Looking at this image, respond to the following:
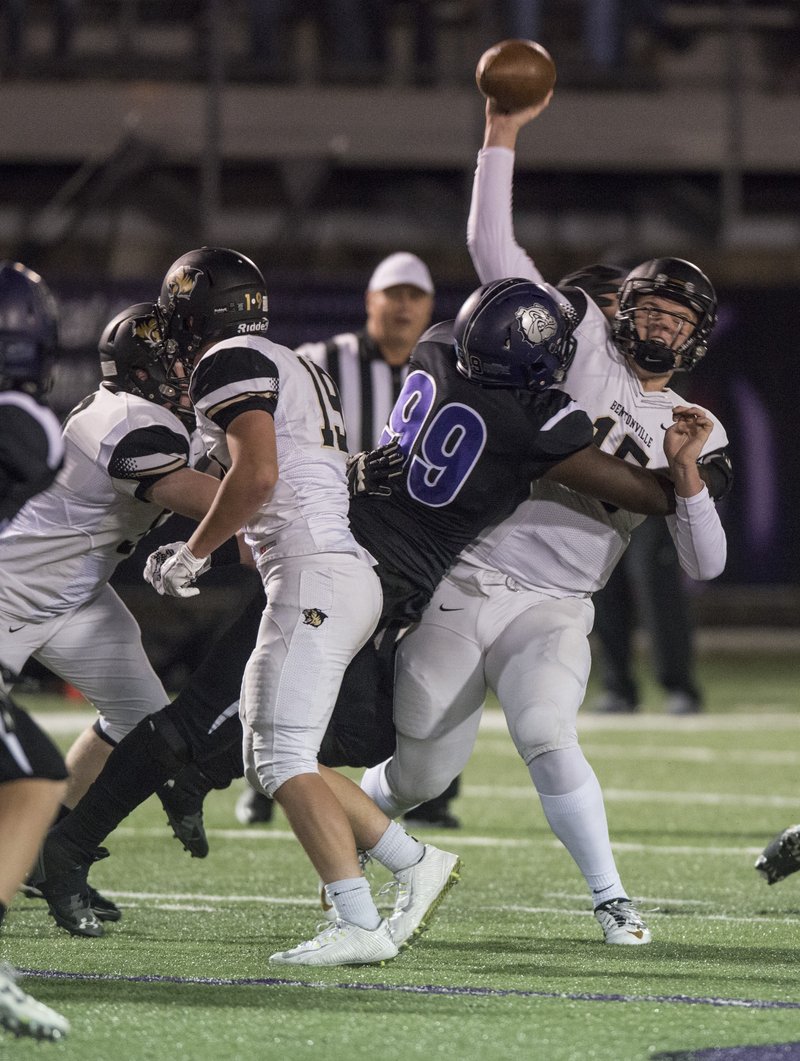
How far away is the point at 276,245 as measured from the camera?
14289mm

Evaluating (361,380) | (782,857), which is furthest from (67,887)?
(361,380)

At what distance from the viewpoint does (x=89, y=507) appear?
15.2 feet

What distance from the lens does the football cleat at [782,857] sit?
497cm

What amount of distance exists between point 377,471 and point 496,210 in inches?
36.4

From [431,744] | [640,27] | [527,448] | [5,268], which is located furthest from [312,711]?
[640,27]

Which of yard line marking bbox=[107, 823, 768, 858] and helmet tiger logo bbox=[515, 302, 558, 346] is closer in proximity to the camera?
helmet tiger logo bbox=[515, 302, 558, 346]

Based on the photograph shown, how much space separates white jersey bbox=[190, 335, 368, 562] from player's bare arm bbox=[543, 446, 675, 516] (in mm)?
513

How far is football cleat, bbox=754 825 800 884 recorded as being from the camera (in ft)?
16.3

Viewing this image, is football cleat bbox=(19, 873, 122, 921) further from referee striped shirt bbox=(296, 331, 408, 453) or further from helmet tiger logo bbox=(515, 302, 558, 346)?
referee striped shirt bbox=(296, 331, 408, 453)

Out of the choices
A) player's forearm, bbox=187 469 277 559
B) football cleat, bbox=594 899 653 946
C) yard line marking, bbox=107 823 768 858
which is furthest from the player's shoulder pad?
yard line marking, bbox=107 823 768 858

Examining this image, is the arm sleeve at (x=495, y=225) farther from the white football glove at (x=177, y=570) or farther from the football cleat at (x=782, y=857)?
the football cleat at (x=782, y=857)

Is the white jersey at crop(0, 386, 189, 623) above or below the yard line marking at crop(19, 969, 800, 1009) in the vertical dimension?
above

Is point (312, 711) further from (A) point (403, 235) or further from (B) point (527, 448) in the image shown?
(A) point (403, 235)

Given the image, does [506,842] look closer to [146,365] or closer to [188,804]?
[188,804]
